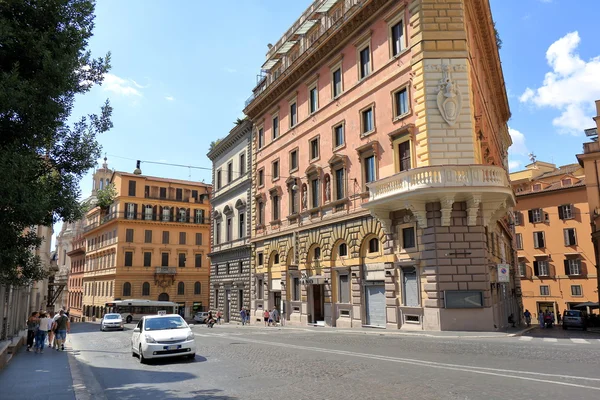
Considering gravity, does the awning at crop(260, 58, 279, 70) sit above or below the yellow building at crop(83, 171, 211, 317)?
above

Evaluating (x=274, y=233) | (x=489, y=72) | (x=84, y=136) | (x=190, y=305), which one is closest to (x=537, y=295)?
(x=489, y=72)

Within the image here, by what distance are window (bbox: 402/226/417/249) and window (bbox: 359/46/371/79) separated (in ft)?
31.2

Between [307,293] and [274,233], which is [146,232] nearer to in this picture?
[274,233]

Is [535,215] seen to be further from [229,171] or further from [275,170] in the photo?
[229,171]

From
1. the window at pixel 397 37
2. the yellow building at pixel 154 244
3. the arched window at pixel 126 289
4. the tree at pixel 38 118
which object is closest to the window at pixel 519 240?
the window at pixel 397 37

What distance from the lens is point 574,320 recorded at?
3353 centimetres

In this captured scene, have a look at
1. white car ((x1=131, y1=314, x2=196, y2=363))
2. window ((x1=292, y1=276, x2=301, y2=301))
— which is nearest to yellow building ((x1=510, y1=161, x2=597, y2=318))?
window ((x1=292, y1=276, x2=301, y2=301))

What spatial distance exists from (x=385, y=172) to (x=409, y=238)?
3882 millimetres

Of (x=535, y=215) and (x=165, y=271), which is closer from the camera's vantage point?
(x=535, y=215)

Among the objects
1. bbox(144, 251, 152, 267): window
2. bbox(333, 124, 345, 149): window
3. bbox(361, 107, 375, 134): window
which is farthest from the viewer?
bbox(144, 251, 152, 267): window

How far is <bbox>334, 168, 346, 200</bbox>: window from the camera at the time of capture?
95.1 feet

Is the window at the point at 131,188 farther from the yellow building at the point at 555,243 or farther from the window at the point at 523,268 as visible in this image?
the window at the point at 523,268

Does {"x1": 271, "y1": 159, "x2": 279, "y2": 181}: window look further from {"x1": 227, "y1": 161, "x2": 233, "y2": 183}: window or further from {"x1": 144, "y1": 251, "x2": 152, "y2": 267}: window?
{"x1": 144, "y1": 251, "x2": 152, "y2": 267}: window

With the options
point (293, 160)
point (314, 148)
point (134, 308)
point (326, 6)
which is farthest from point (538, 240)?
point (134, 308)
